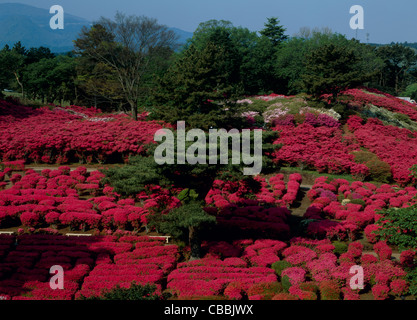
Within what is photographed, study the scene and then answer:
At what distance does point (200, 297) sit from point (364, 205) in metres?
11.4

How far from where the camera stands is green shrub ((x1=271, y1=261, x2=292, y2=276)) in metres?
11.7

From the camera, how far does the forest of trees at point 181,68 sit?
24297mm

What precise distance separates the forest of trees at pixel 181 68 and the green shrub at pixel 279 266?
12.7m

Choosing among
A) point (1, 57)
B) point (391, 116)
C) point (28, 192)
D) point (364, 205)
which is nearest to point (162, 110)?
point (28, 192)

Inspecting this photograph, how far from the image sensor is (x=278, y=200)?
18.7m

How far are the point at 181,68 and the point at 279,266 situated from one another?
55.7 feet

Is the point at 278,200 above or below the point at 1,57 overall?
below

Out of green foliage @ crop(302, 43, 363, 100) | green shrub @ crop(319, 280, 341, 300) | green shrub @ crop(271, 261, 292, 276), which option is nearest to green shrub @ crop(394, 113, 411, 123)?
green foliage @ crop(302, 43, 363, 100)

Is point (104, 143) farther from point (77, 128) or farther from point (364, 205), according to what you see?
point (364, 205)

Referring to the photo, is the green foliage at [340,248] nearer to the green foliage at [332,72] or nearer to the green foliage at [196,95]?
the green foliage at [196,95]

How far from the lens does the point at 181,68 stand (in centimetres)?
2523

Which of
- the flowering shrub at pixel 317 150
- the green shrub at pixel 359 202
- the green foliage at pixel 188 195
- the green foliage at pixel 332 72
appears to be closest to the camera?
the green foliage at pixel 188 195

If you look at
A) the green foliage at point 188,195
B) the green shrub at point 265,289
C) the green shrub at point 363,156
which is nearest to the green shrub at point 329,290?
the green shrub at point 265,289

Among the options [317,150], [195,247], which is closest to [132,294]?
[195,247]
